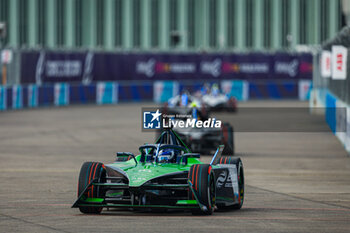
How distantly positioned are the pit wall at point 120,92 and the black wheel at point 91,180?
97.4 feet

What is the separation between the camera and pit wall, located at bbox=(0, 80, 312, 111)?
142ft

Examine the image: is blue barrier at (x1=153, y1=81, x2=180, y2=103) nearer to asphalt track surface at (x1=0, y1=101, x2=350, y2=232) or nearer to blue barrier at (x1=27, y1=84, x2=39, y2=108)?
blue barrier at (x1=27, y1=84, x2=39, y2=108)

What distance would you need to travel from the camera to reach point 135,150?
22.9m

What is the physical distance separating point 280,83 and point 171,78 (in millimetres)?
7378

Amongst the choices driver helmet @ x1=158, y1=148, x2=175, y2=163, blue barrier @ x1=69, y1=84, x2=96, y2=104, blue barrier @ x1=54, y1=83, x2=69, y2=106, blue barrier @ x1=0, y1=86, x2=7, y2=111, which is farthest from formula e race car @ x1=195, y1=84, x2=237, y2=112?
driver helmet @ x1=158, y1=148, x2=175, y2=163

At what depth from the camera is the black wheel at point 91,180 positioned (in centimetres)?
1144

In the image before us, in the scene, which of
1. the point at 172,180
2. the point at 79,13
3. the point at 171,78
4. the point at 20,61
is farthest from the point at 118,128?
the point at 79,13

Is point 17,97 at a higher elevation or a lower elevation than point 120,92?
higher

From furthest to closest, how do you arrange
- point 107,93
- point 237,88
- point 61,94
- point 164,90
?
point 237,88 < point 164,90 < point 107,93 < point 61,94

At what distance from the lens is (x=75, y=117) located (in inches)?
1494

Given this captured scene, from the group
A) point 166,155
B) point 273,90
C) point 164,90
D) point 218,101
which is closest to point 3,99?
point 218,101

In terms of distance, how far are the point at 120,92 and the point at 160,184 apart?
41878 millimetres

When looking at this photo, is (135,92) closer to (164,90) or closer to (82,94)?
(164,90)

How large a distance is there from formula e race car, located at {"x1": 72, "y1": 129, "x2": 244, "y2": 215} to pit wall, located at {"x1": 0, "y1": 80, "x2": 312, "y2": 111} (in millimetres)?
29409
